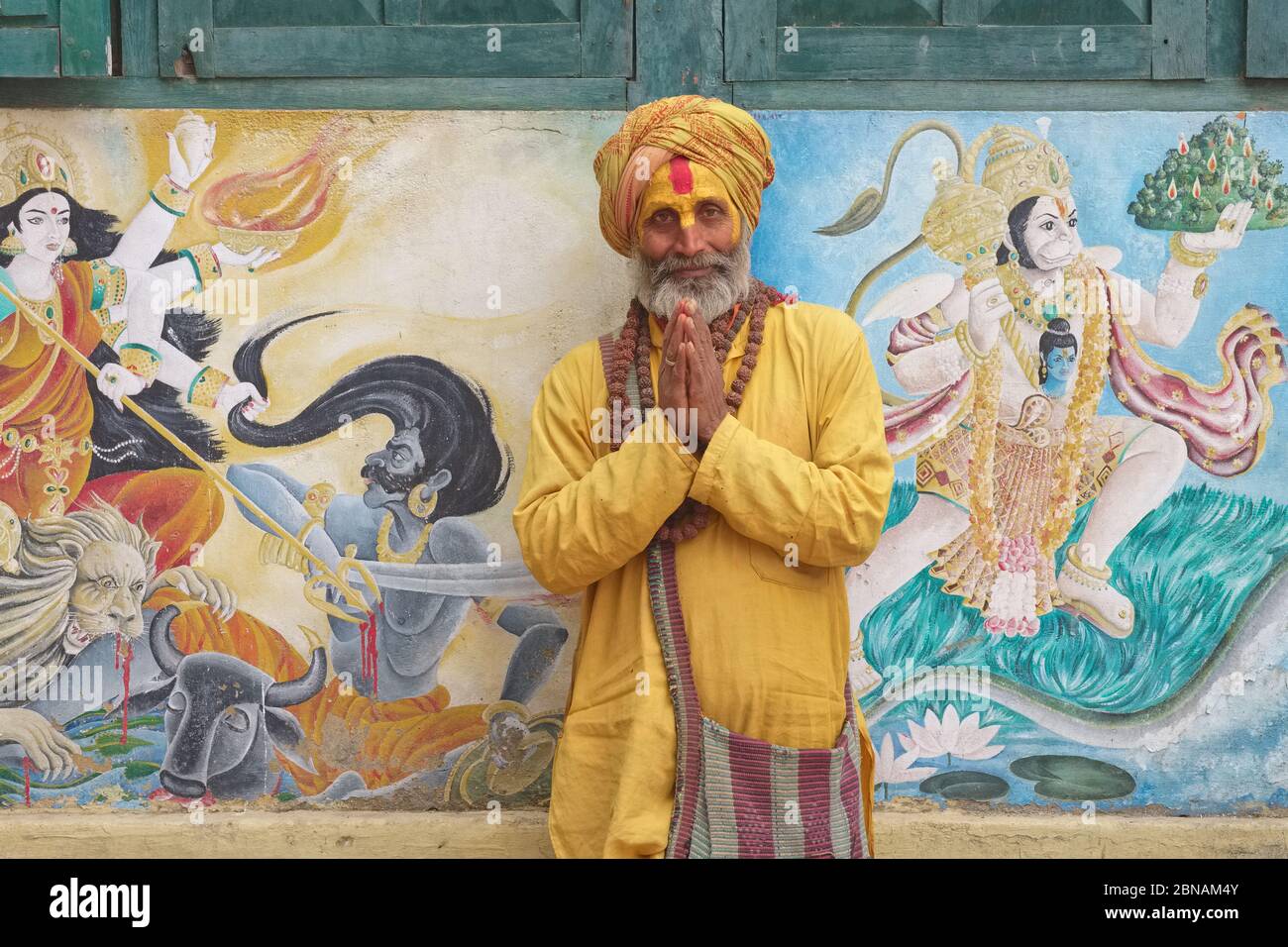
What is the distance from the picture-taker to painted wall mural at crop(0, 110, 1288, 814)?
13.8ft

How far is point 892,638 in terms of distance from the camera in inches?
166

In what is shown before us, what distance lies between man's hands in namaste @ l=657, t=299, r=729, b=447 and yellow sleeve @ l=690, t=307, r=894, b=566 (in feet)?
0.13

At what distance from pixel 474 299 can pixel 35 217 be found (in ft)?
4.38

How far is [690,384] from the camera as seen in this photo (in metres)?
3.40

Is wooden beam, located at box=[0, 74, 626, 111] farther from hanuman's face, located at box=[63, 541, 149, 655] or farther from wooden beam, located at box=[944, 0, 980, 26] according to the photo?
hanuman's face, located at box=[63, 541, 149, 655]

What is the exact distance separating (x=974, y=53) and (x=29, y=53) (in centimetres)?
279

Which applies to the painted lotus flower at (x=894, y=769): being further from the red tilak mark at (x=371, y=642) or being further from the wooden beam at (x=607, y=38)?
the wooden beam at (x=607, y=38)

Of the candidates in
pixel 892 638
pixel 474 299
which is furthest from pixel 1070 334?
pixel 474 299

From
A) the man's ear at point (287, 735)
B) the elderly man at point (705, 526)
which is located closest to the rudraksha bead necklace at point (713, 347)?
the elderly man at point (705, 526)

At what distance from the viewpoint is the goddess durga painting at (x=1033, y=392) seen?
4219mm

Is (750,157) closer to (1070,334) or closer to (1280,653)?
(1070,334)

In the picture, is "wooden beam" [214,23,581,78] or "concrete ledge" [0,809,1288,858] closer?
"concrete ledge" [0,809,1288,858]

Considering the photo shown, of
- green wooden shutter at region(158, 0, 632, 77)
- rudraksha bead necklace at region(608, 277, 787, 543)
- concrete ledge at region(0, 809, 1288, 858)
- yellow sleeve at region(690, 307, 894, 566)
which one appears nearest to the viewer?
yellow sleeve at region(690, 307, 894, 566)

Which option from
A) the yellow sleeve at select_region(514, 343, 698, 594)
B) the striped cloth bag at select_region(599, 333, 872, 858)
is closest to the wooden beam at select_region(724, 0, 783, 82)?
the yellow sleeve at select_region(514, 343, 698, 594)
